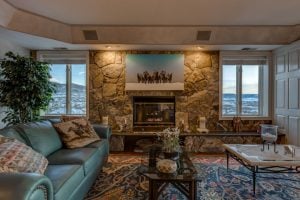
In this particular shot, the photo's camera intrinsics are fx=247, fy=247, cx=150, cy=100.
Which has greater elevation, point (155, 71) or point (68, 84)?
point (155, 71)

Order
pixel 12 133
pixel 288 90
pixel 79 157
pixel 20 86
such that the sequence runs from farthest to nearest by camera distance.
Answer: pixel 288 90 → pixel 20 86 → pixel 79 157 → pixel 12 133

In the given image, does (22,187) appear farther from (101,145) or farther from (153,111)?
(153,111)

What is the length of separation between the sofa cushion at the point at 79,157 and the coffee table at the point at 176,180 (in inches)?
24.3

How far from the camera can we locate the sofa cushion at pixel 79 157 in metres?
2.64

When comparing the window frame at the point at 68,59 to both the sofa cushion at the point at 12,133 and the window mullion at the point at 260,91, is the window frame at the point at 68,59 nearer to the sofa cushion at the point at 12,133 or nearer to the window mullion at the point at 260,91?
the sofa cushion at the point at 12,133

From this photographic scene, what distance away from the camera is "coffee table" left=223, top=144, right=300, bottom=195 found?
2807mm

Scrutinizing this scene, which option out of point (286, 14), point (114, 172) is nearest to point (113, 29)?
point (114, 172)

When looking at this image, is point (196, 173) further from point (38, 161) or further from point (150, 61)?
point (150, 61)

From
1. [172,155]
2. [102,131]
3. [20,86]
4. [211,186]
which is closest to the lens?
[172,155]

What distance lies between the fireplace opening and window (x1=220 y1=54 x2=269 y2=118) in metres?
1.22

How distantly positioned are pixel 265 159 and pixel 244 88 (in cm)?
316

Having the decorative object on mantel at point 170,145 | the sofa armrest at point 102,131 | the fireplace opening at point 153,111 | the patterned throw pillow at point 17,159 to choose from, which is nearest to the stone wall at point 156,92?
the fireplace opening at point 153,111

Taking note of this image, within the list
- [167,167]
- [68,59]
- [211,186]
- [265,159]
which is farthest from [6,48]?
[265,159]

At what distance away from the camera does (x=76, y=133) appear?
11.7ft
